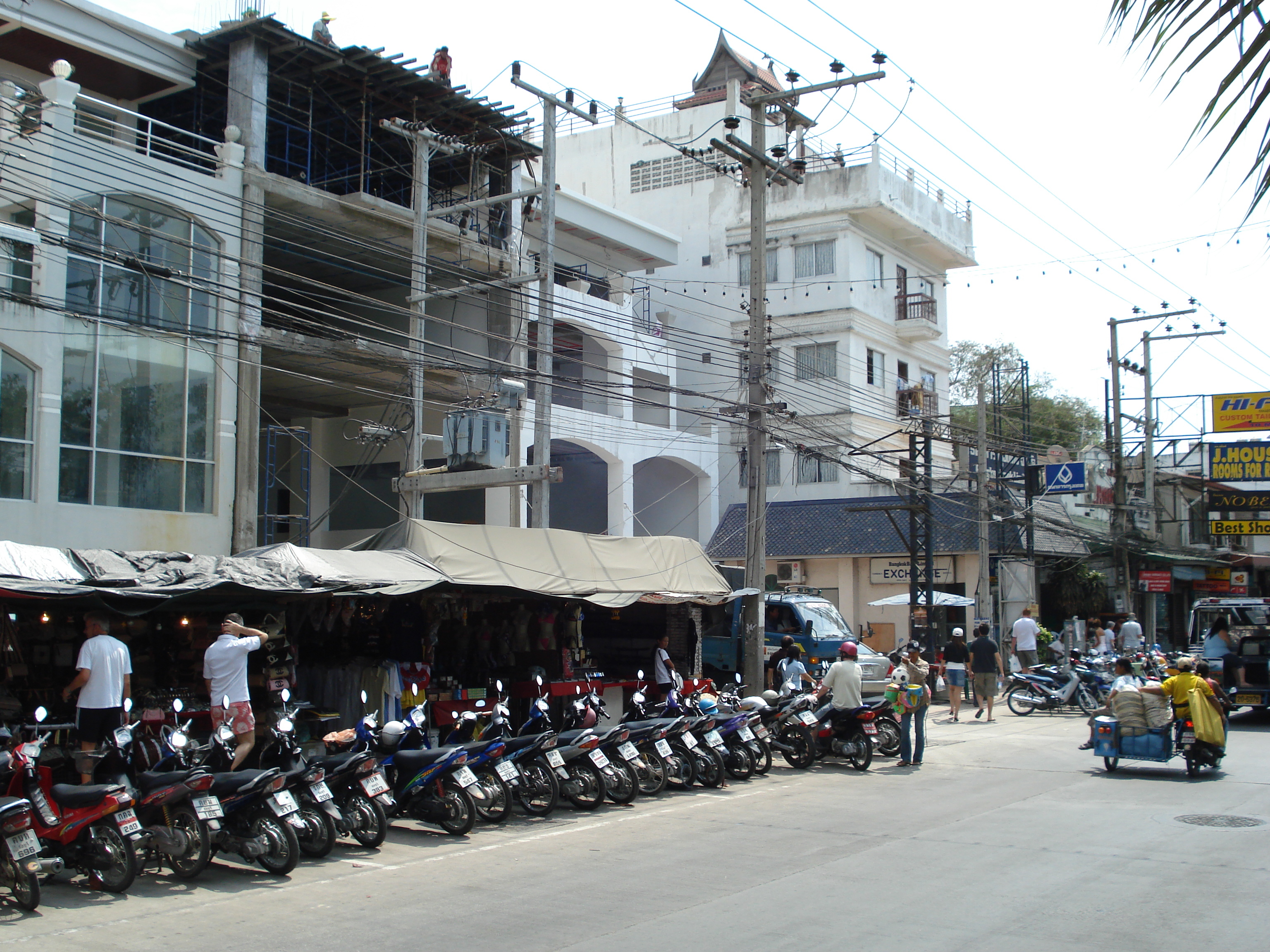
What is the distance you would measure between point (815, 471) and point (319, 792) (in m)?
30.1

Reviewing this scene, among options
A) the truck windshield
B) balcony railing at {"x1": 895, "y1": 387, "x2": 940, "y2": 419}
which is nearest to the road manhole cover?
the truck windshield

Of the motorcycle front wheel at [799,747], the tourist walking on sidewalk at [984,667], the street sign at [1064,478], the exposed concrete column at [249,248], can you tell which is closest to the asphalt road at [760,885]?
the motorcycle front wheel at [799,747]

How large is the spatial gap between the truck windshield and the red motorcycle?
16.4 meters

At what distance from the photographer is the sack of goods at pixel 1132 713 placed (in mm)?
13742

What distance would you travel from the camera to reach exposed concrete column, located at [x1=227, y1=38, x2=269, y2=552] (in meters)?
21.6

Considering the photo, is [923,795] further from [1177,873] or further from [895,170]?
[895,170]

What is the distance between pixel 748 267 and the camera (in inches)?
1588

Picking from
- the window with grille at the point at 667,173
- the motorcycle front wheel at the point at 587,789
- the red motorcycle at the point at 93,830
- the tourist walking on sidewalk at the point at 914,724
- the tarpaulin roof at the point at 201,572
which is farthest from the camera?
the window with grille at the point at 667,173

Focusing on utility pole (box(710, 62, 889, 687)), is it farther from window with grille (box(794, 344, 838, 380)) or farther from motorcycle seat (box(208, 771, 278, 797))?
window with grille (box(794, 344, 838, 380))

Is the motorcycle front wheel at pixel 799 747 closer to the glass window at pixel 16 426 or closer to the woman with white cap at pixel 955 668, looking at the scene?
the woman with white cap at pixel 955 668

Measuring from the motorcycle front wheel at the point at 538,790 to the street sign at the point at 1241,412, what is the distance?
3214 cm

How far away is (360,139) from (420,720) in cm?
1815

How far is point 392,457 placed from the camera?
94.4 ft

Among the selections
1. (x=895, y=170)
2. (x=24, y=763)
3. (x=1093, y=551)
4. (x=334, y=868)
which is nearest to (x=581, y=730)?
(x=334, y=868)
